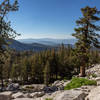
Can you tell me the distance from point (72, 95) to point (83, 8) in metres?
16.5

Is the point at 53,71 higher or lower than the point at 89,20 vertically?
lower

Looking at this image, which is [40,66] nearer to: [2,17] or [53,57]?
[53,57]

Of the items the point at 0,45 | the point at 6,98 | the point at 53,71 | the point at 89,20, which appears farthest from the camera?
the point at 53,71

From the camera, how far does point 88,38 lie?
1916cm

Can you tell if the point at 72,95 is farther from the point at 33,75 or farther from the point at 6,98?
the point at 33,75

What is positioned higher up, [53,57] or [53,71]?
[53,57]

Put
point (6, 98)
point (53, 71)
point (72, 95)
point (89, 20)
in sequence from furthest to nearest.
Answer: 1. point (53, 71)
2. point (89, 20)
3. point (6, 98)
4. point (72, 95)

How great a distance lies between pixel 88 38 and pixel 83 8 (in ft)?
15.4

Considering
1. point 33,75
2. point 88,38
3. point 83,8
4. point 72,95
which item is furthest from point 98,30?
point 33,75

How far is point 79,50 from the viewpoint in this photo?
20.0m

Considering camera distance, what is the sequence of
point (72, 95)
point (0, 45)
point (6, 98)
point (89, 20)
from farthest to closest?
point (89, 20) → point (0, 45) → point (6, 98) → point (72, 95)

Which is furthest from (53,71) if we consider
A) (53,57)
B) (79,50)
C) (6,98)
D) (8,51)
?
(6,98)

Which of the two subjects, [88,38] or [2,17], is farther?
[88,38]

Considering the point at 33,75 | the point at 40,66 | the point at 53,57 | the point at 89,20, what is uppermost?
the point at 89,20
